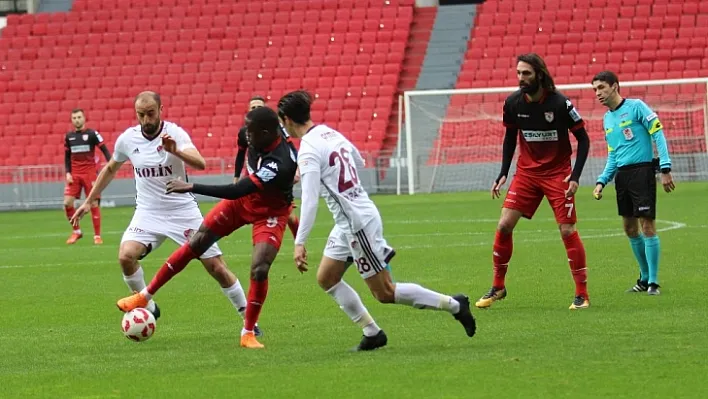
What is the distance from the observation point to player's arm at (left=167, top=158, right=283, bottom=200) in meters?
8.91

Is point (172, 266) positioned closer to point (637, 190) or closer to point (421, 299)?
point (421, 299)

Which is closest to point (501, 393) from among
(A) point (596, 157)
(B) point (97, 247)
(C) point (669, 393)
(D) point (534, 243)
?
(C) point (669, 393)

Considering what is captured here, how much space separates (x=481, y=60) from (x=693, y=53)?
590 cm

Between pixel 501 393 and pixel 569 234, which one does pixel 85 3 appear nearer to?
pixel 569 234

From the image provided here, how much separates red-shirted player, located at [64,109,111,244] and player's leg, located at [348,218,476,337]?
A: 13749 millimetres

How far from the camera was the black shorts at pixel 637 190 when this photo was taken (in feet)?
39.1

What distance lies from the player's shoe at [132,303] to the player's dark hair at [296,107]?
200 cm

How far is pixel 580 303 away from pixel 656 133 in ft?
6.07

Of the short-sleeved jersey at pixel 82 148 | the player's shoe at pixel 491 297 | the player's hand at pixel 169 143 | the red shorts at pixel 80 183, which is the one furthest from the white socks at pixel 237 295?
the red shorts at pixel 80 183

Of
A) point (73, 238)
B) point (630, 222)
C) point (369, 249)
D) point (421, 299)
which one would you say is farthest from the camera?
point (73, 238)

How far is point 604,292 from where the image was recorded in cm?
1218

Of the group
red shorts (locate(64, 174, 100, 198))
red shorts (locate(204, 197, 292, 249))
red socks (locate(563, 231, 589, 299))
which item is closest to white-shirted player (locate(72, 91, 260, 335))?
red shorts (locate(204, 197, 292, 249))

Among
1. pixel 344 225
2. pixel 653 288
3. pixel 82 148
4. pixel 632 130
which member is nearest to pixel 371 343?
pixel 344 225

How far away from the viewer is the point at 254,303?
944 cm
